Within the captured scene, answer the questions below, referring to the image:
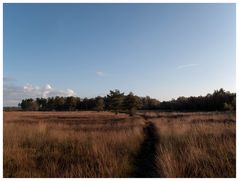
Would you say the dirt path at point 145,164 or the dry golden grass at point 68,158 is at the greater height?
the dry golden grass at point 68,158

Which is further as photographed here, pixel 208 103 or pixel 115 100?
pixel 208 103

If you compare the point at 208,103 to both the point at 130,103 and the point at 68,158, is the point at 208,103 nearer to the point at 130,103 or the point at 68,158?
the point at 130,103

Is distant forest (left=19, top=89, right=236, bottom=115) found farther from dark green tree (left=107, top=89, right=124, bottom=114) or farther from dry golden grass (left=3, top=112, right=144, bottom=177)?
dry golden grass (left=3, top=112, right=144, bottom=177)

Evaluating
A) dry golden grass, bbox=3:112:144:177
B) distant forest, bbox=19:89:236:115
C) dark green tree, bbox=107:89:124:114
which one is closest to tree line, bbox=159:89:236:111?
distant forest, bbox=19:89:236:115

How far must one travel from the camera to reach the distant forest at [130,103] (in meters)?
35.7

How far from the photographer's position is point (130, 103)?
3622cm

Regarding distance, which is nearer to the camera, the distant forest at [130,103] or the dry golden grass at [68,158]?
the dry golden grass at [68,158]

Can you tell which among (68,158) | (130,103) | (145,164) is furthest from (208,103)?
(68,158)

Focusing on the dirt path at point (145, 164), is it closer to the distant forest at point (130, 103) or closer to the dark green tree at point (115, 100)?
the distant forest at point (130, 103)

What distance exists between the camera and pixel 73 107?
3499 inches

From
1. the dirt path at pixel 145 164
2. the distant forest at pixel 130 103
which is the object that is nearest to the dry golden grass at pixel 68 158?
the dirt path at pixel 145 164

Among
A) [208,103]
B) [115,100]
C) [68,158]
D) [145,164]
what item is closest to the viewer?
[145,164]

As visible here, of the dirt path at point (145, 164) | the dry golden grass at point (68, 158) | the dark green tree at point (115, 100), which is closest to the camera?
the dry golden grass at point (68, 158)

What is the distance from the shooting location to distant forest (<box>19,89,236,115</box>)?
117ft
